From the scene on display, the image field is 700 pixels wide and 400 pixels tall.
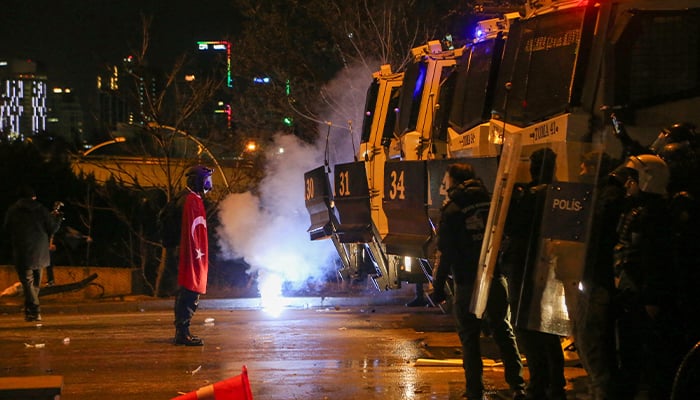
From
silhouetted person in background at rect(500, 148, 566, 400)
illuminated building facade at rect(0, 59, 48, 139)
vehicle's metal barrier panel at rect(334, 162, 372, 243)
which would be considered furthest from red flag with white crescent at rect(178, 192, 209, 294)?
Answer: illuminated building facade at rect(0, 59, 48, 139)

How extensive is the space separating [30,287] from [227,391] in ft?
25.6

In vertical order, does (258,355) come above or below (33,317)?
below

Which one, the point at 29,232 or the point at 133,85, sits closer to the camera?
the point at 29,232

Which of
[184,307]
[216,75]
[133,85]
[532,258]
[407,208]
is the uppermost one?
[216,75]

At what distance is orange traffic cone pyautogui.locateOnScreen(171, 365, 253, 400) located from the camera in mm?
4691

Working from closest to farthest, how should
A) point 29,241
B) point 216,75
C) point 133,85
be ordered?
point 29,241
point 133,85
point 216,75

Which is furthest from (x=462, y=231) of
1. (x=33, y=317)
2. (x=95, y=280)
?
(x=95, y=280)

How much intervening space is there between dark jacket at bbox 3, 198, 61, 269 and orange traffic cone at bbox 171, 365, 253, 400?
7.62 m

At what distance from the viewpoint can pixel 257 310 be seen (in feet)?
45.5

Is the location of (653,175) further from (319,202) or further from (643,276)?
(319,202)

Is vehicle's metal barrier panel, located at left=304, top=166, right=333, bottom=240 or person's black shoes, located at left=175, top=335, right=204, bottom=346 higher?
vehicle's metal barrier panel, located at left=304, top=166, right=333, bottom=240

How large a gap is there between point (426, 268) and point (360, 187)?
183cm

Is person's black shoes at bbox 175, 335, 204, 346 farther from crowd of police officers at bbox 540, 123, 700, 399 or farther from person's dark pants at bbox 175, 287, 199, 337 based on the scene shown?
crowd of police officers at bbox 540, 123, 700, 399

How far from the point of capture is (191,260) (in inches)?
371
